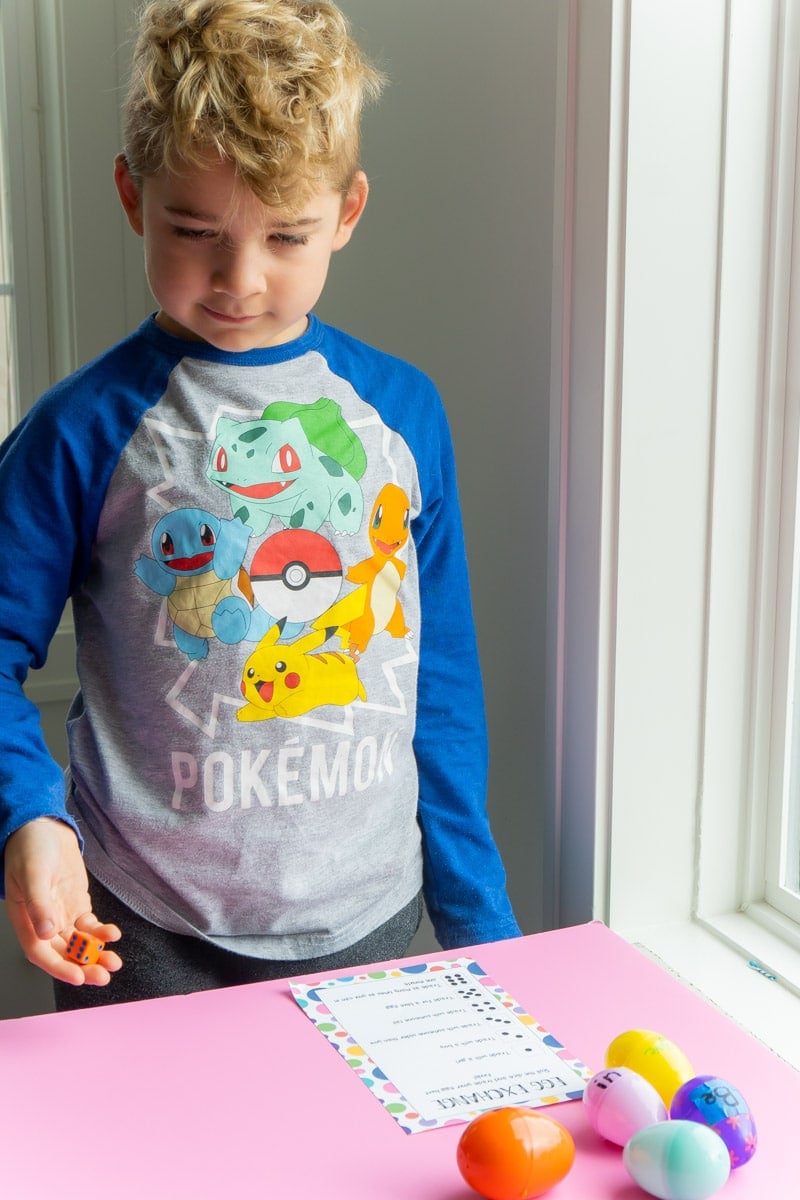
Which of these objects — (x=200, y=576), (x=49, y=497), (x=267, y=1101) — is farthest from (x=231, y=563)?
(x=267, y=1101)

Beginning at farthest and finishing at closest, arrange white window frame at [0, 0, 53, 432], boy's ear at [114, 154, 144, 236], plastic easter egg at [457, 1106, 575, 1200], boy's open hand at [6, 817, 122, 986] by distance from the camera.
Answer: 1. white window frame at [0, 0, 53, 432]
2. boy's ear at [114, 154, 144, 236]
3. boy's open hand at [6, 817, 122, 986]
4. plastic easter egg at [457, 1106, 575, 1200]

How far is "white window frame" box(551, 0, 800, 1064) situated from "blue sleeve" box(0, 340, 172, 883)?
13.9 inches

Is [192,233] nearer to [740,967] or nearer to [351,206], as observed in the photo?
[351,206]

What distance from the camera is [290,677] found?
934 mm

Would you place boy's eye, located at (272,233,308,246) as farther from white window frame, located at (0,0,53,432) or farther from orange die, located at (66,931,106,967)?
white window frame, located at (0,0,53,432)

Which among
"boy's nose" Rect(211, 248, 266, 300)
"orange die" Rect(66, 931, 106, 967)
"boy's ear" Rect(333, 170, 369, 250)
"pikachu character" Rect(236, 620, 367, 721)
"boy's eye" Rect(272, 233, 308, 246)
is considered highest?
"boy's ear" Rect(333, 170, 369, 250)

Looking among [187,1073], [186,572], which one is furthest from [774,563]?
[187,1073]

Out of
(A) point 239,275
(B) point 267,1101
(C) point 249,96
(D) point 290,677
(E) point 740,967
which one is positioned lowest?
(E) point 740,967

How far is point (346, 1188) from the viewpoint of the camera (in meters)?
0.63

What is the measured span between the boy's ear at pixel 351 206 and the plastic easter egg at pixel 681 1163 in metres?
0.62

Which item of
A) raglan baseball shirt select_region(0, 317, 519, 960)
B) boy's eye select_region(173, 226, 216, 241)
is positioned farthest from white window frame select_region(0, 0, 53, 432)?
boy's eye select_region(173, 226, 216, 241)

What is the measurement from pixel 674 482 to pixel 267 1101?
0.57 meters

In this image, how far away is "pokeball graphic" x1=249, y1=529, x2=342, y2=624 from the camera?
0.92 metres

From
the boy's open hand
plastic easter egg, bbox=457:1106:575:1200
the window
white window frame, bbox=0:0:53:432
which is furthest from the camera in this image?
white window frame, bbox=0:0:53:432
